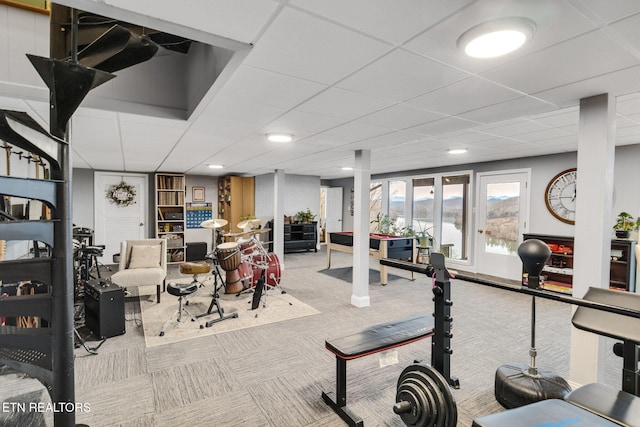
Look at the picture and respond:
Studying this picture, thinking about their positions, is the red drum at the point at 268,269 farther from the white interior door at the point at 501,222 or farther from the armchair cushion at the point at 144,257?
the white interior door at the point at 501,222

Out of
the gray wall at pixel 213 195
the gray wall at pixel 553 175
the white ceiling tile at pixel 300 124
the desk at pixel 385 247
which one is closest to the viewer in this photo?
the white ceiling tile at pixel 300 124

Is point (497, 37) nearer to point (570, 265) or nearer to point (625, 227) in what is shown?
point (625, 227)

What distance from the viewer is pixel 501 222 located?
20.5 feet

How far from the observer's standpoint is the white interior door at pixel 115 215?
7523 millimetres

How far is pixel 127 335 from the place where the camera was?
3.44 meters

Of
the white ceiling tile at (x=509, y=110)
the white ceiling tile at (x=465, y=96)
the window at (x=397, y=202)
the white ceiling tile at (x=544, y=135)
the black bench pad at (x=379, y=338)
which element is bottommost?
the black bench pad at (x=379, y=338)

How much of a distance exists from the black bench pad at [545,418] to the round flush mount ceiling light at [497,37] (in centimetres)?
172

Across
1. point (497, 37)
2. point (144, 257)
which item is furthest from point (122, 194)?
point (497, 37)

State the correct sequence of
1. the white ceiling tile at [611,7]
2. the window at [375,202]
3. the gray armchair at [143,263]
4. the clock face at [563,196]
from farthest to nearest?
the window at [375,202]
the clock face at [563,196]
the gray armchair at [143,263]
the white ceiling tile at [611,7]

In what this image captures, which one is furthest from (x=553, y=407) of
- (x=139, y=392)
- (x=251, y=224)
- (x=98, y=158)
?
(x=98, y=158)

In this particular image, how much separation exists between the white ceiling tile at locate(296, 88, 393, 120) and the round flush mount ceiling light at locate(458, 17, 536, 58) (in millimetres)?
888

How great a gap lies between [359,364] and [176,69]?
11.2 feet

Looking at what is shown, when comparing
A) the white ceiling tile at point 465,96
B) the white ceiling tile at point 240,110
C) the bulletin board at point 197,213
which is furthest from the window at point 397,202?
the white ceiling tile at point 240,110

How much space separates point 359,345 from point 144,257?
386 centimetres
